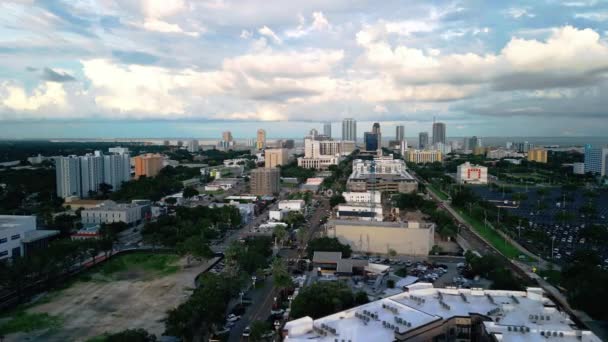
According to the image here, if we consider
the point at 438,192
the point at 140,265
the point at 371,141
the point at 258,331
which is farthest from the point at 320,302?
the point at 371,141

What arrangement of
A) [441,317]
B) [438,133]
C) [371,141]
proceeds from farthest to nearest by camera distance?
[438,133] → [371,141] → [441,317]

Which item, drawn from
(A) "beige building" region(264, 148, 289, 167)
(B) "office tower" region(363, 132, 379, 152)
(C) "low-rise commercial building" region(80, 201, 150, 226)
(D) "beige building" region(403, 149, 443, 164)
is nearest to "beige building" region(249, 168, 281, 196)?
(C) "low-rise commercial building" region(80, 201, 150, 226)

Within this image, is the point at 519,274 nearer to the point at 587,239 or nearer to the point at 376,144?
the point at 587,239

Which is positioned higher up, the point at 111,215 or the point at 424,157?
the point at 424,157

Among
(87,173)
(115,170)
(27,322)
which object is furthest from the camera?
(115,170)

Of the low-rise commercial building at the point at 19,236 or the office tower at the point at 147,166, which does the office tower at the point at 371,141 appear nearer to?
the office tower at the point at 147,166

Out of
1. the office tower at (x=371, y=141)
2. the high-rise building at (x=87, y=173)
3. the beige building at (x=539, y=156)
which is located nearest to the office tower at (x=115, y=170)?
the high-rise building at (x=87, y=173)

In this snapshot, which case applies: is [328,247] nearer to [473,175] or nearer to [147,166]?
[473,175]
